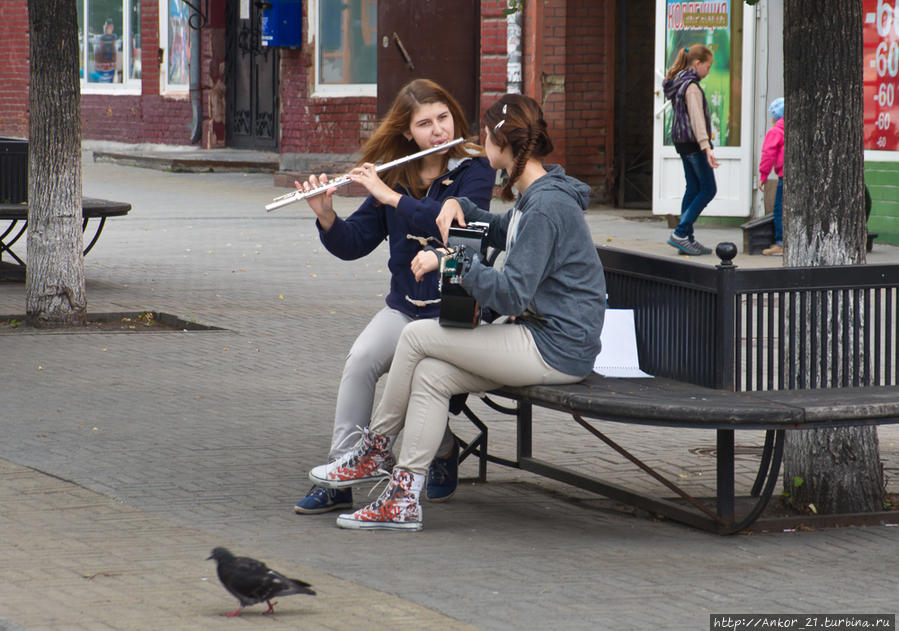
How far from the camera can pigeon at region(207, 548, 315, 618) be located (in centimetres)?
415

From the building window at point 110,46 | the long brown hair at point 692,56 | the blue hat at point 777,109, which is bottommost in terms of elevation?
the blue hat at point 777,109

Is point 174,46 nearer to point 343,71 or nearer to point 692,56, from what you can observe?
point 343,71

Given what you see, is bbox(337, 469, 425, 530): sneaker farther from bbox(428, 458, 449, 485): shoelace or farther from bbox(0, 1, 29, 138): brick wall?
bbox(0, 1, 29, 138): brick wall

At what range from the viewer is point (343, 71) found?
862 inches

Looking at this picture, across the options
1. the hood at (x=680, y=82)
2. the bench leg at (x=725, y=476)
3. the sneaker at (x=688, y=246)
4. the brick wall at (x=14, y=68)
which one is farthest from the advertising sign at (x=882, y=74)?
the brick wall at (x=14, y=68)

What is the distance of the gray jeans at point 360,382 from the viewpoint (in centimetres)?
559

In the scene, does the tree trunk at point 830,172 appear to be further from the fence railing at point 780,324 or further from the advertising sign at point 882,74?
the advertising sign at point 882,74

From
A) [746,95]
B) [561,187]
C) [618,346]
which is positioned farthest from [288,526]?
[746,95]

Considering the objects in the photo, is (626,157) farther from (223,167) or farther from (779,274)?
(779,274)

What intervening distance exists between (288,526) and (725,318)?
5.51 ft

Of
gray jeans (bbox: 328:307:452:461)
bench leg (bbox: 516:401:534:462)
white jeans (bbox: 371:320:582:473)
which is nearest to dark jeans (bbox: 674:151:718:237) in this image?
bench leg (bbox: 516:401:534:462)

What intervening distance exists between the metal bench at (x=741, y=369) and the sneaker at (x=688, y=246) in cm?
846

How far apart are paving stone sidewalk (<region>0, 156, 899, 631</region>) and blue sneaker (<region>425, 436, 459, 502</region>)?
7 centimetres

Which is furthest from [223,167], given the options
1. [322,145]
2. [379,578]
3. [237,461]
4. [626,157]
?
[379,578]
